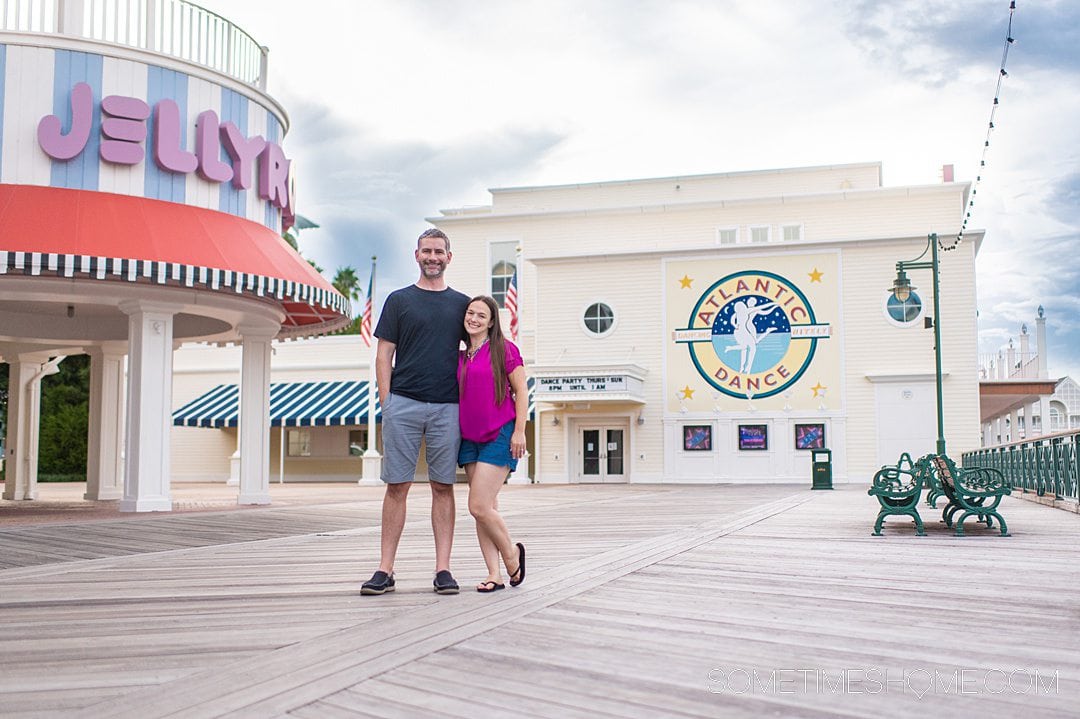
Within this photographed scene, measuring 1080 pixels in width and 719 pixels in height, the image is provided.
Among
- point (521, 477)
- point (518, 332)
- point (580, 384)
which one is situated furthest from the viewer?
point (521, 477)

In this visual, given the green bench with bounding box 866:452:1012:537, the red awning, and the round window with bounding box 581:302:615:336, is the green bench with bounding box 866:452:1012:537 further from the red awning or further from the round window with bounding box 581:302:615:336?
the round window with bounding box 581:302:615:336

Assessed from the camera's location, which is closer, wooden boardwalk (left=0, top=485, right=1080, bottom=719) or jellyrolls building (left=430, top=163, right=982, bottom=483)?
wooden boardwalk (left=0, top=485, right=1080, bottom=719)

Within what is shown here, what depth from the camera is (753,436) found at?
27.3m

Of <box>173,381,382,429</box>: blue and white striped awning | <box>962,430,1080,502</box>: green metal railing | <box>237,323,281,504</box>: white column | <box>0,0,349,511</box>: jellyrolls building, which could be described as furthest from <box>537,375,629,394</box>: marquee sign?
<box>237,323,281,504</box>: white column

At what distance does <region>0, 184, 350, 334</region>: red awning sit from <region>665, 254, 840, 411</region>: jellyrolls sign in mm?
16067

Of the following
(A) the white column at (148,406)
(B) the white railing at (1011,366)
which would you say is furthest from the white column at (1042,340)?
(A) the white column at (148,406)

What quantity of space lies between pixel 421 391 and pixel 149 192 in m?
9.41

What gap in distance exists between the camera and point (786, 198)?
3089 centimetres

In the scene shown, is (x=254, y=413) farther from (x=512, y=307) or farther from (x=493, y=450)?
(x=512, y=307)

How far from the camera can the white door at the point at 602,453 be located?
28859 millimetres

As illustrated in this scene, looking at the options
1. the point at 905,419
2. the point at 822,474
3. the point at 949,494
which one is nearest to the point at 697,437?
the point at 822,474

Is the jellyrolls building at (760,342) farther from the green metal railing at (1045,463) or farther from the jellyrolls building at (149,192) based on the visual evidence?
the jellyrolls building at (149,192)

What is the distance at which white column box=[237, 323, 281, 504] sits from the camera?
51.3 ft

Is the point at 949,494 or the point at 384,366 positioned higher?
the point at 384,366
